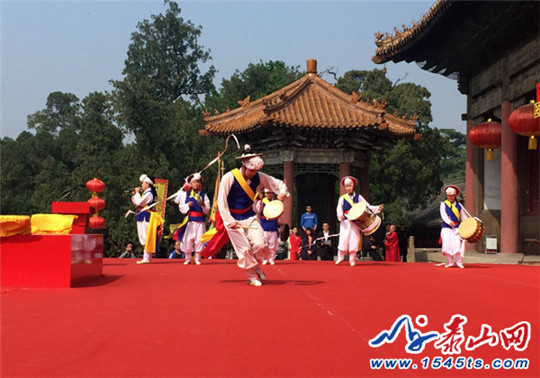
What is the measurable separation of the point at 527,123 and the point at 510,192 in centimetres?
271

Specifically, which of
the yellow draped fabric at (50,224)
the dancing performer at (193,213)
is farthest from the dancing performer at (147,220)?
the yellow draped fabric at (50,224)

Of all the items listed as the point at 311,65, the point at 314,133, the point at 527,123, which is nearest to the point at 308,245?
the point at 314,133

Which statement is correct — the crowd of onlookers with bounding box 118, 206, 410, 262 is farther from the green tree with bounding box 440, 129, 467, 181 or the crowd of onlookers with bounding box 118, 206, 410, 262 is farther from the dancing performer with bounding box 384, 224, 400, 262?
the green tree with bounding box 440, 129, 467, 181

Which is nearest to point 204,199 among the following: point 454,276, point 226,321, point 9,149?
point 454,276

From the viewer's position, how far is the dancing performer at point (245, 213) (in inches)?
299

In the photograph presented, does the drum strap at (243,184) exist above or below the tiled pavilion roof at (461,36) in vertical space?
below

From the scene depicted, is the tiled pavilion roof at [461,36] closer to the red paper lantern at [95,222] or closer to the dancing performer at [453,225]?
the dancing performer at [453,225]

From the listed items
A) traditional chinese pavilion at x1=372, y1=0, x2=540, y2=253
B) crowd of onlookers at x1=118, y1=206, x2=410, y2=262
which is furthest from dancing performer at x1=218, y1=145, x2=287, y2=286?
traditional chinese pavilion at x1=372, y1=0, x2=540, y2=253

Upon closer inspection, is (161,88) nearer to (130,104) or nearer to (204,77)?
(204,77)

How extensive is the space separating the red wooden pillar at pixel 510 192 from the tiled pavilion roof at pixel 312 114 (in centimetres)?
359

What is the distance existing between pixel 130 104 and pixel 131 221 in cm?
571

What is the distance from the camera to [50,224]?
717 centimetres

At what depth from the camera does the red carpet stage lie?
3.54 metres

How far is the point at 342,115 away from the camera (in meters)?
18.3
